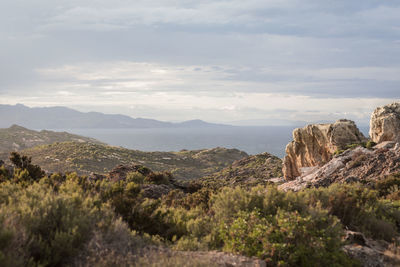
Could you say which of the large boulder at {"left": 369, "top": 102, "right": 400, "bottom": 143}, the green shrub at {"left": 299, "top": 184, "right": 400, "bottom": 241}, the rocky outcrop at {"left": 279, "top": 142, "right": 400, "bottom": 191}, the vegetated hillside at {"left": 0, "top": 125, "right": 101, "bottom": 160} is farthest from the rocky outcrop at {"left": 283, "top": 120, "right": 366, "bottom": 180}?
the vegetated hillside at {"left": 0, "top": 125, "right": 101, "bottom": 160}

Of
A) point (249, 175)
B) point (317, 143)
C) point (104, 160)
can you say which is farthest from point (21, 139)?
point (317, 143)

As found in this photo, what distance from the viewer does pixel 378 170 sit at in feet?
63.3

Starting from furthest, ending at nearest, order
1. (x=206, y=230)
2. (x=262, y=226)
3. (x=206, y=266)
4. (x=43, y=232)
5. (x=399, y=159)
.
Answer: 1. (x=399, y=159)
2. (x=206, y=230)
3. (x=262, y=226)
4. (x=43, y=232)
5. (x=206, y=266)

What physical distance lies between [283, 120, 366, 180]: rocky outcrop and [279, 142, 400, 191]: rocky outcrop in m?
3.98

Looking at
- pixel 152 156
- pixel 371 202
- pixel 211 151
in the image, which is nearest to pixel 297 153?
pixel 371 202

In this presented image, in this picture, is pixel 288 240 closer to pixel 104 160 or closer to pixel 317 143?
pixel 317 143

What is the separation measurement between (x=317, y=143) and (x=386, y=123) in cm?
665

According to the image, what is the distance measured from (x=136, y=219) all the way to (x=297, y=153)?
27.2 metres

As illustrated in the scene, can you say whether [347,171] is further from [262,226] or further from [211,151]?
[211,151]

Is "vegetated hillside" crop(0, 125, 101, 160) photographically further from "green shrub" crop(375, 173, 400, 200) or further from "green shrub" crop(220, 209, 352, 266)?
"green shrub" crop(220, 209, 352, 266)

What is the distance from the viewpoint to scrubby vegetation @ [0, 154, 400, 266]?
16.3ft

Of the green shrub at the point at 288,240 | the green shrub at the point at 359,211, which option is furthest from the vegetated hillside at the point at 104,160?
the green shrub at the point at 288,240

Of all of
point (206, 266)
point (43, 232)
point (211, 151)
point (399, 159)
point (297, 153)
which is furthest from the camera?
point (211, 151)

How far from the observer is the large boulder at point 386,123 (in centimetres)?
2484
